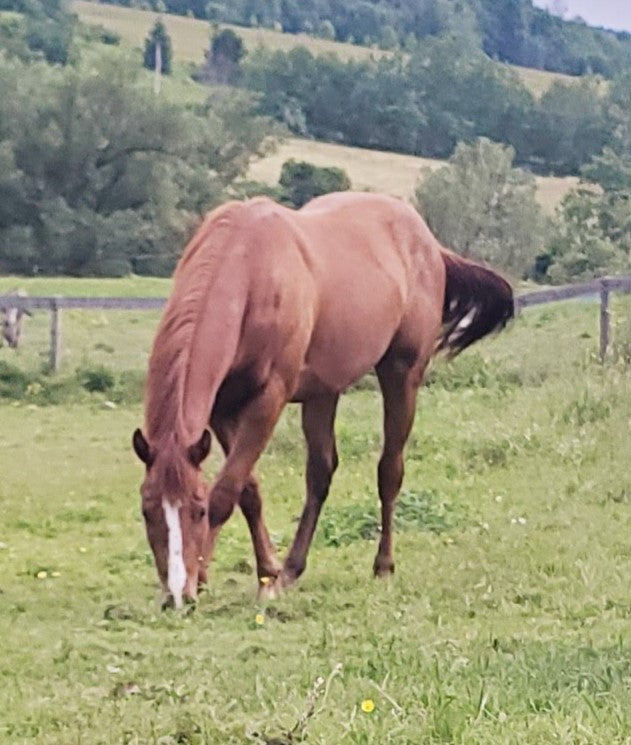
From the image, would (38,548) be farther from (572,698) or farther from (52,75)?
(52,75)

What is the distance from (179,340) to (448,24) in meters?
90.4

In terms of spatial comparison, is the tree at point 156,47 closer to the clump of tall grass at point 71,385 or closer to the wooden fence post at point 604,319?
the clump of tall grass at point 71,385

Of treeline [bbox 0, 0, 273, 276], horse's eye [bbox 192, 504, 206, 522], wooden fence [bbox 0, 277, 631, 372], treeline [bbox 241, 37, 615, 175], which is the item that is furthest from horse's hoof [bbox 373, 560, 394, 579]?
treeline [bbox 241, 37, 615, 175]

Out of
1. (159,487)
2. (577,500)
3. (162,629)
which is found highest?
(159,487)

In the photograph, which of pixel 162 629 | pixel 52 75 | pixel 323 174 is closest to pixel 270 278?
pixel 162 629

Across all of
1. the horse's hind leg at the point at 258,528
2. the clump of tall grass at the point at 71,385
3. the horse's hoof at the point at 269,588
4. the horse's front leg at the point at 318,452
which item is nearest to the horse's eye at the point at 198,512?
the horse's hoof at the point at 269,588

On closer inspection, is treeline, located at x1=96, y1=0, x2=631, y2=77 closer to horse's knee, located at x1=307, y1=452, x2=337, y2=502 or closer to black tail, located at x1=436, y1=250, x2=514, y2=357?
black tail, located at x1=436, y1=250, x2=514, y2=357

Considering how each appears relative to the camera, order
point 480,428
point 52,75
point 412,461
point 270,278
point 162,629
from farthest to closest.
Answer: point 52,75
point 480,428
point 412,461
point 270,278
point 162,629

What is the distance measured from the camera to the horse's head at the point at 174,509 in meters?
5.63

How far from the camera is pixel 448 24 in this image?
93.1 meters

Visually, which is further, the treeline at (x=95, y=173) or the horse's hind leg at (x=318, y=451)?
the treeline at (x=95, y=173)

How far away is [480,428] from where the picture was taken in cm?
1146

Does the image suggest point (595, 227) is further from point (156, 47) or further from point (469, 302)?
point (156, 47)

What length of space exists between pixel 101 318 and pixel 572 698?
1990 centimetres
